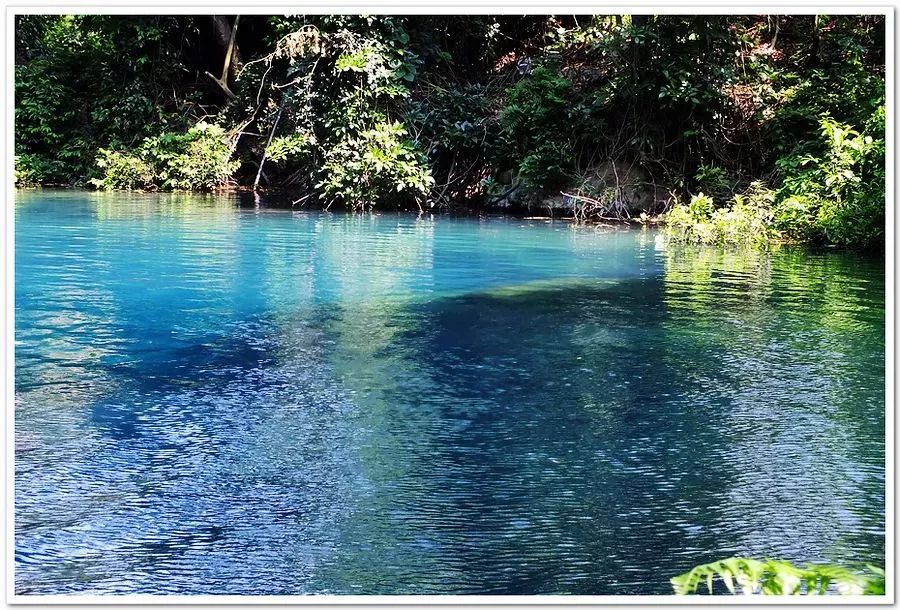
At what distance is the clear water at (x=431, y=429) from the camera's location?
11.7 feet

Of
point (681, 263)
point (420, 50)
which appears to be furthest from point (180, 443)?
point (420, 50)

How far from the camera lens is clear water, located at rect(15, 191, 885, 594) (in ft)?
11.7

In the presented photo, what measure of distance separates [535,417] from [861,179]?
10.1 m

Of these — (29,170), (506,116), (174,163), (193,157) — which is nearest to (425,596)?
(506,116)

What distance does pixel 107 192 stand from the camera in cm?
2067

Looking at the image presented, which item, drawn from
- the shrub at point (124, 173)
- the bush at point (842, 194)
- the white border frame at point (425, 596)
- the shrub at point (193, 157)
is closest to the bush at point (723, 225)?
the bush at point (842, 194)

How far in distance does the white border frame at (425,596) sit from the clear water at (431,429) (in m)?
0.24

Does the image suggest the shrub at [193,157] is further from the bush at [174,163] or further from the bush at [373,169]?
the bush at [373,169]

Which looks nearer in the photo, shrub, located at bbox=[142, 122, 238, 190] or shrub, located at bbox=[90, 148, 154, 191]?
shrub, located at bbox=[142, 122, 238, 190]

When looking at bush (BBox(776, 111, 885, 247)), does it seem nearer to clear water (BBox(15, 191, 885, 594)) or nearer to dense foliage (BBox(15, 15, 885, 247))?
dense foliage (BBox(15, 15, 885, 247))

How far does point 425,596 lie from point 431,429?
79.9 inches

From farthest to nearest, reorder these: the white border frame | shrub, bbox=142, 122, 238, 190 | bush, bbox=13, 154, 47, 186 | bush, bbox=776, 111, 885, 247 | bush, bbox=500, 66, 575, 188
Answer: bush, bbox=13, 154, 47, 186 < shrub, bbox=142, 122, 238, 190 < bush, bbox=500, 66, 575, 188 < bush, bbox=776, 111, 885, 247 < the white border frame

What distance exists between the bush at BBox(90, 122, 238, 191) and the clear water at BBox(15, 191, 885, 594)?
10855 mm

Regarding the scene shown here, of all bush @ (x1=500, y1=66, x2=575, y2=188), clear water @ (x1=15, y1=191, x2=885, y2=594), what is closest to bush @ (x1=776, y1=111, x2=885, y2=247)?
clear water @ (x1=15, y1=191, x2=885, y2=594)
